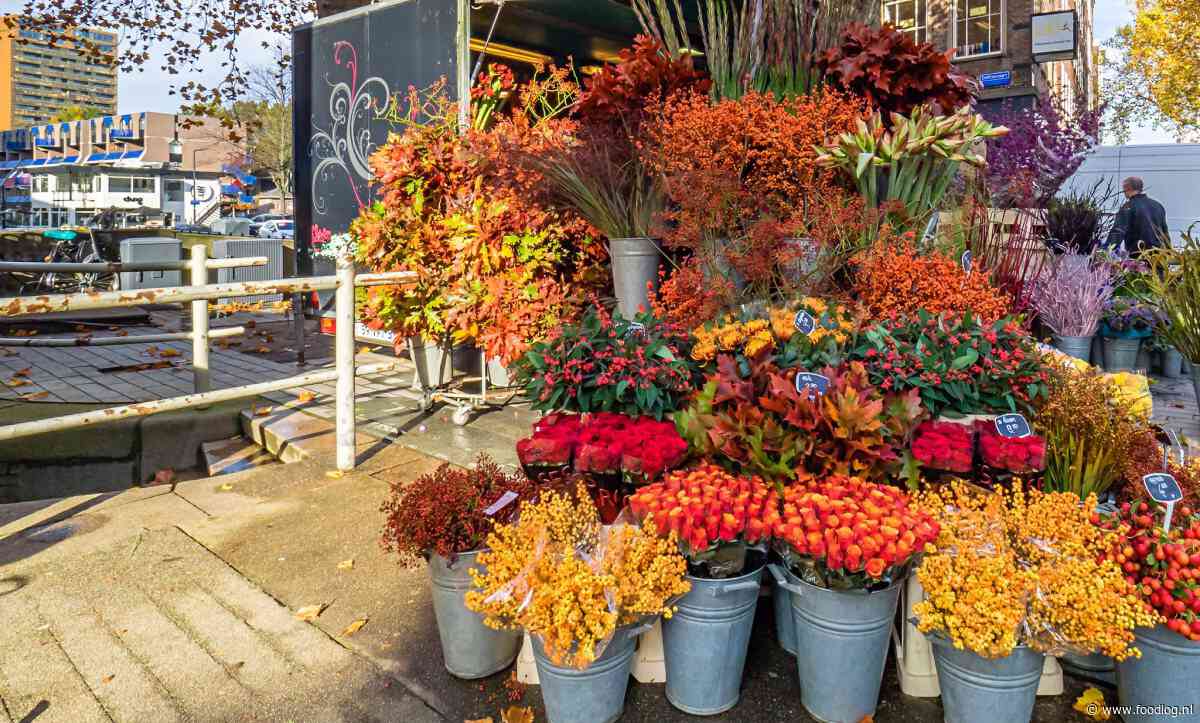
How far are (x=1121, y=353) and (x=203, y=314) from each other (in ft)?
23.2

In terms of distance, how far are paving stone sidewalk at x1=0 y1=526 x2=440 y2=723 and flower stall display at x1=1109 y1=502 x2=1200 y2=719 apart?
1.82 m

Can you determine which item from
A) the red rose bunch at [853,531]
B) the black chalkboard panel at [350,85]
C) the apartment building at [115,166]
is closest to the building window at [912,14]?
the black chalkboard panel at [350,85]

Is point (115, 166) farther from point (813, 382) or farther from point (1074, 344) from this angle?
point (813, 382)

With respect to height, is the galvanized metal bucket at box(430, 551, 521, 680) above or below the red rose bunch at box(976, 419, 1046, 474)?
below

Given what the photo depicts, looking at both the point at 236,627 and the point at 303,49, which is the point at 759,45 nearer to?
the point at 236,627

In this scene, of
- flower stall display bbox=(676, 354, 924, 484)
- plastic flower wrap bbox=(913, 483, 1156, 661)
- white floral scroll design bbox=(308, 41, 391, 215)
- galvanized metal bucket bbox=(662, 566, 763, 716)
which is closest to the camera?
plastic flower wrap bbox=(913, 483, 1156, 661)

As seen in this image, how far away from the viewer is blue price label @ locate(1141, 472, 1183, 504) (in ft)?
6.39

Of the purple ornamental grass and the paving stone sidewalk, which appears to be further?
the purple ornamental grass

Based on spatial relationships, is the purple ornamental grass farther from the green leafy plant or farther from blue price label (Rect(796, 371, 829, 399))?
blue price label (Rect(796, 371, 829, 399))

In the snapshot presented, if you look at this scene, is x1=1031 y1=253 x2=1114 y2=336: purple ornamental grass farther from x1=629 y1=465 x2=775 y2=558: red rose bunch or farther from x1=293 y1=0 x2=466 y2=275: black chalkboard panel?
x1=293 y1=0 x2=466 y2=275: black chalkboard panel

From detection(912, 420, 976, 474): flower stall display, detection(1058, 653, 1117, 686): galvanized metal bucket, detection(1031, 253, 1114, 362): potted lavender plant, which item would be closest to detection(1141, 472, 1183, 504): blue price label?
detection(912, 420, 976, 474): flower stall display

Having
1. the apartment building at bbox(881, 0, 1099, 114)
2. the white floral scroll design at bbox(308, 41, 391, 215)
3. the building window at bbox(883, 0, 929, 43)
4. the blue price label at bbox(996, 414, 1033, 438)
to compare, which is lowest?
the blue price label at bbox(996, 414, 1033, 438)

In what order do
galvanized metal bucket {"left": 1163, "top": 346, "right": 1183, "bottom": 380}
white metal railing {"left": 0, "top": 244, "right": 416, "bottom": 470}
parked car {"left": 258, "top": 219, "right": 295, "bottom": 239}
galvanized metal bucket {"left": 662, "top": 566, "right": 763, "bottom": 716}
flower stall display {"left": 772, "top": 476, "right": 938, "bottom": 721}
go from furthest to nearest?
parked car {"left": 258, "top": 219, "right": 295, "bottom": 239} → galvanized metal bucket {"left": 1163, "top": 346, "right": 1183, "bottom": 380} → white metal railing {"left": 0, "top": 244, "right": 416, "bottom": 470} → galvanized metal bucket {"left": 662, "top": 566, "right": 763, "bottom": 716} → flower stall display {"left": 772, "top": 476, "right": 938, "bottom": 721}

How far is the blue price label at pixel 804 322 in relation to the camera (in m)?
2.63
